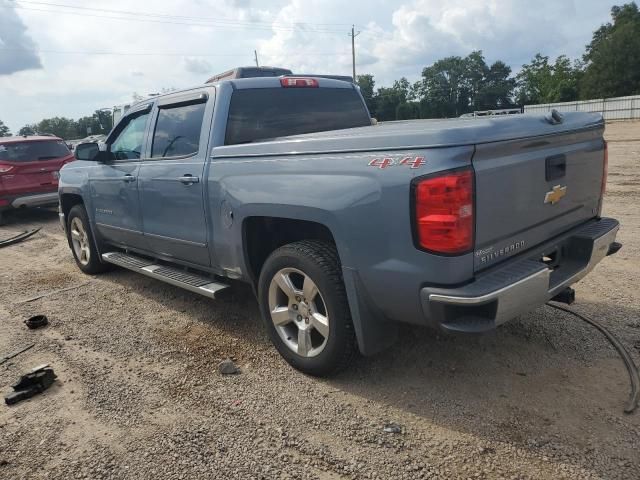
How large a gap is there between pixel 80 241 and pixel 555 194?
216 inches

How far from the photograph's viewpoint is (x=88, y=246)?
6176 mm

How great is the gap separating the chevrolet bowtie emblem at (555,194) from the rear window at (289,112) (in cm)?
207

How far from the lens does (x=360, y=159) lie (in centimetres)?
282

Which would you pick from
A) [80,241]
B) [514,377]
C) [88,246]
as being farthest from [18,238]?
[514,377]

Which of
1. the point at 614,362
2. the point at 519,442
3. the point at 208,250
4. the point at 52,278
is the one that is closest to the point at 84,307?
the point at 52,278

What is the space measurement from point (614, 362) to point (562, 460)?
116cm

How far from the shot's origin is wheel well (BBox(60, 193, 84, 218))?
6382mm

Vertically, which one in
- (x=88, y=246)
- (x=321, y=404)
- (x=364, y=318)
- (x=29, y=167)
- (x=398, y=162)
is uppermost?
(x=398, y=162)

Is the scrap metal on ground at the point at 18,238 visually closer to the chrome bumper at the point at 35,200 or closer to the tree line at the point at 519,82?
the chrome bumper at the point at 35,200

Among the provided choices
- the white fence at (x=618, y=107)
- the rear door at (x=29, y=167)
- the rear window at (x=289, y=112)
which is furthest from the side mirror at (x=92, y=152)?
the white fence at (x=618, y=107)

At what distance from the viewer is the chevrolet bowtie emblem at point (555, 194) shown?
307 cm

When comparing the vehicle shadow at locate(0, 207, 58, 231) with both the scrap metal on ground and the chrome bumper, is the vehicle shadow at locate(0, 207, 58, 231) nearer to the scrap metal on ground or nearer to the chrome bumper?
the chrome bumper

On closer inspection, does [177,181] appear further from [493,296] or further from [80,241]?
[80,241]

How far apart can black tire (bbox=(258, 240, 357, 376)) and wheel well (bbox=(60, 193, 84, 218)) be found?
3901mm
